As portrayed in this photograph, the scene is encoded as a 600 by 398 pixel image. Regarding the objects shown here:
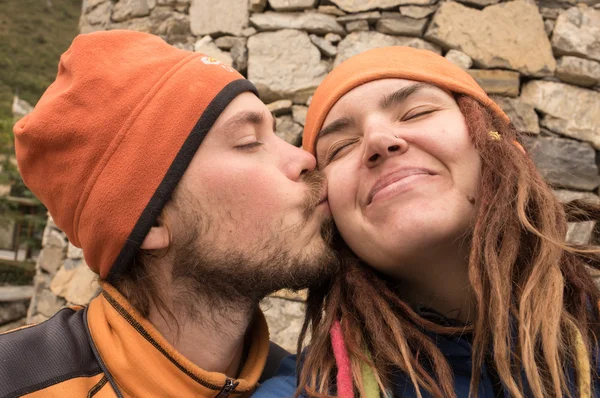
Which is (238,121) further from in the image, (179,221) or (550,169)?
(550,169)

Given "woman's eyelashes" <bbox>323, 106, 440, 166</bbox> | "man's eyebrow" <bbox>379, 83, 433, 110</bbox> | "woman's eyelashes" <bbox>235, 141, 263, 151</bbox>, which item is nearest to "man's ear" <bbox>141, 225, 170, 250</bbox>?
"woman's eyelashes" <bbox>235, 141, 263, 151</bbox>

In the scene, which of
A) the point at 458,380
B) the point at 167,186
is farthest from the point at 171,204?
the point at 458,380

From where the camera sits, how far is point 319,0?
297 cm

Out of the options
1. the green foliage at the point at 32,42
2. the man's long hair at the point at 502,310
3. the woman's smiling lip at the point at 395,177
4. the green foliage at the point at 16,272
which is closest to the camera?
the man's long hair at the point at 502,310

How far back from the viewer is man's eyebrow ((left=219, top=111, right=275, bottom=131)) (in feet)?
5.16

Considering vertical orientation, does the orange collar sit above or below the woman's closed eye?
below

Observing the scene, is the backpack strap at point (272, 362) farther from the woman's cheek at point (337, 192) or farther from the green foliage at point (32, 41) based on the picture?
the green foliage at point (32, 41)

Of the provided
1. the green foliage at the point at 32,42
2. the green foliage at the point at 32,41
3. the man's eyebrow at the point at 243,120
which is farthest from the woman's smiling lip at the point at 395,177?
the green foliage at the point at 32,41

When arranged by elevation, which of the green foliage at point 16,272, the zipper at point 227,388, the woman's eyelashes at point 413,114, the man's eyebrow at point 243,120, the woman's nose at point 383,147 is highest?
the woman's eyelashes at point 413,114

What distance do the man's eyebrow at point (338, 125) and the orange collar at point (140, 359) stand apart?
2.80 feet

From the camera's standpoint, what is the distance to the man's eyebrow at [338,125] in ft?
5.10

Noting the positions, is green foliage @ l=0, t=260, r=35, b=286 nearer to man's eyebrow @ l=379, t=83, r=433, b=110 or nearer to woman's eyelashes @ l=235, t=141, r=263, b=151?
woman's eyelashes @ l=235, t=141, r=263, b=151

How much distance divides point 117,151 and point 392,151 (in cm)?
86

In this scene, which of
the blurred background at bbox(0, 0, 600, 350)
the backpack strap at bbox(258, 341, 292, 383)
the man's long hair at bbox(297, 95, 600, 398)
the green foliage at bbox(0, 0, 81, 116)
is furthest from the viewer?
the green foliage at bbox(0, 0, 81, 116)
